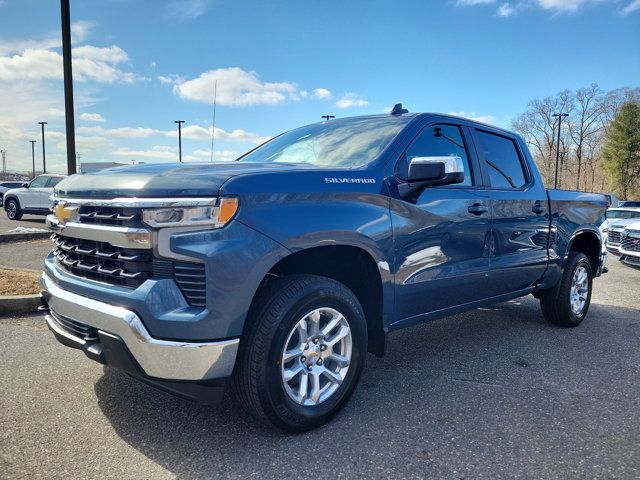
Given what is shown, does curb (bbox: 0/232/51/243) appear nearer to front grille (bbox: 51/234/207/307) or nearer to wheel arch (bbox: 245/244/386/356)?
front grille (bbox: 51/234/207/307)

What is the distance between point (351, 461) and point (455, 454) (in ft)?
1.79

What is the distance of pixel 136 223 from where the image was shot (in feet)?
7.88

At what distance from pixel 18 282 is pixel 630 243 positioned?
381 inches

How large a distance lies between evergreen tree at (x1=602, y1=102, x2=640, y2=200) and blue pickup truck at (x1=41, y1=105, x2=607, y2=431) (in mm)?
52516

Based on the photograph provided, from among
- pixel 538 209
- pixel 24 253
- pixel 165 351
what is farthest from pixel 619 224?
pixel 165 351

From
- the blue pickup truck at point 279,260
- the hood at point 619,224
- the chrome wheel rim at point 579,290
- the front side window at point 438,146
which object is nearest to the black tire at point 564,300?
the chrome wheel rim at point 579,290

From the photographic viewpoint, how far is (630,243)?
356 inches

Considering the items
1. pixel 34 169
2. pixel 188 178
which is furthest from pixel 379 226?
pixel 34 169

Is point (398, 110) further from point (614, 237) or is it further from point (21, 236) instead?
point (614, 237)

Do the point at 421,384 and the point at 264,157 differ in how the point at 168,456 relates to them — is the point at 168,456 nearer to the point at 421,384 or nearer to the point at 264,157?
the point at 421,384

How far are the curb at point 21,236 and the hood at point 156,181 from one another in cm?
839

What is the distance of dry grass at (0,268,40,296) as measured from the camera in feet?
17.5

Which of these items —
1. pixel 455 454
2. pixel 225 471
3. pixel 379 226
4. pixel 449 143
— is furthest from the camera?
pixel 449 143

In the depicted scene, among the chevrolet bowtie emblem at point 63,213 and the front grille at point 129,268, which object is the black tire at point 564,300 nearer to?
the front grille at point 129,268
